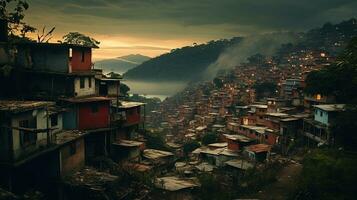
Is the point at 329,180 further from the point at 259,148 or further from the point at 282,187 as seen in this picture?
the point at 259,148

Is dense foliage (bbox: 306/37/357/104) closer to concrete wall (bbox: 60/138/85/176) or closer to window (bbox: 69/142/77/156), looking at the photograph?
concrete wall (bbox: 60/138/85/176)

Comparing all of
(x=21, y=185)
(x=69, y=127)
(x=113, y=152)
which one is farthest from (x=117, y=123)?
(x=21, y=185)

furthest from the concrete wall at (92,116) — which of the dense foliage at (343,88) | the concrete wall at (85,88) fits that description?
the dense foliage at (343,88)

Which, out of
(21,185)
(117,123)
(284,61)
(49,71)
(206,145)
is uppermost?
(284,61)

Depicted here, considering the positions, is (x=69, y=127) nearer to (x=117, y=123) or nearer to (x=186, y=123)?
(x=117, y=123)

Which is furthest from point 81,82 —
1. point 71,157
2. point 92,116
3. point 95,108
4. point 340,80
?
point 340,80

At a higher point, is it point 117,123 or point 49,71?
point 49,71

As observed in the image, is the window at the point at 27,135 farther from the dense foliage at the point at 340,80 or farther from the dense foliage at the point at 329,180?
the dense foliage at the point at 340,80
